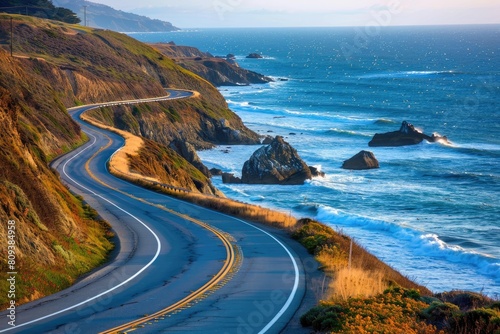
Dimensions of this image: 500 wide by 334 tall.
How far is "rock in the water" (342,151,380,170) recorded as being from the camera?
61.9 m

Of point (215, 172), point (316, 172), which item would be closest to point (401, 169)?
point (316, 172)

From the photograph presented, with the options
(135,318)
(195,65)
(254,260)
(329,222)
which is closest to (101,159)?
(329,222)

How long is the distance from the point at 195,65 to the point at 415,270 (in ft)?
383

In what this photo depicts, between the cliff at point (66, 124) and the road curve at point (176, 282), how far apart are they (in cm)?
101

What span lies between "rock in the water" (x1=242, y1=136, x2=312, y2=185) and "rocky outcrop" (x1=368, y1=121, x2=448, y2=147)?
19.9 metres

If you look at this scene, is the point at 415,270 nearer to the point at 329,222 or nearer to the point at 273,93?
the point at 329,222

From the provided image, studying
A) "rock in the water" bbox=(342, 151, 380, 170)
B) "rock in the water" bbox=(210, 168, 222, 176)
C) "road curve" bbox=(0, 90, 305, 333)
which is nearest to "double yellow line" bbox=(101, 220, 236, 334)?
"road curve" bbox=(0, 90, 305, 333)

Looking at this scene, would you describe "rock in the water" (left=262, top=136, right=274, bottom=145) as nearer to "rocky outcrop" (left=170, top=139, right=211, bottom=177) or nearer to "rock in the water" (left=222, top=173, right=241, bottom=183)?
"rocky outcrop" (left=170, top=139, right=211, bottom=177)

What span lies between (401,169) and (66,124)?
97.0ft

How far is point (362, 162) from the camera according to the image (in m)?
61.9

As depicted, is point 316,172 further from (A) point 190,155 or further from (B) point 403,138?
(B) point 403,138

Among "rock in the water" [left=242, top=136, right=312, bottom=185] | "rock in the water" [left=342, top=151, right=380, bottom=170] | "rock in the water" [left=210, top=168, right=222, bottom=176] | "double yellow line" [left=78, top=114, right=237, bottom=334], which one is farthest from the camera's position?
"rock in the water" [left=342, top=151, right=380, bottom=170]

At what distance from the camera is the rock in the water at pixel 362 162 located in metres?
61.9

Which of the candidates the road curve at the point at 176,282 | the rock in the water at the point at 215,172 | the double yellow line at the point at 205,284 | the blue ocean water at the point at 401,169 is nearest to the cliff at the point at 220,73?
the blue ocean water at the point at 401,169
